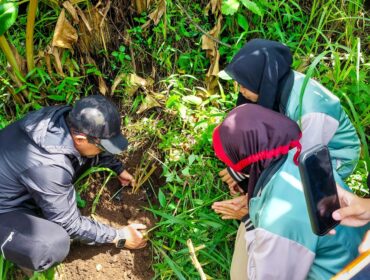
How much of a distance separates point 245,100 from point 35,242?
136 centimetres

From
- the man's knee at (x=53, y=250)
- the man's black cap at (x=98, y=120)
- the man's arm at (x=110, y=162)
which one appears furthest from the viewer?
the man's arm at (x=110, y=162)

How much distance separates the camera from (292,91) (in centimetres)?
224

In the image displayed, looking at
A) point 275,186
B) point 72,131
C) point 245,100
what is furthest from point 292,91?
point 72,131

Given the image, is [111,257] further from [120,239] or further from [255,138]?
[255,138]

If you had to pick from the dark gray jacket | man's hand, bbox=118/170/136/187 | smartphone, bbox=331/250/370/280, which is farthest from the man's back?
smartphone, bbox=331/250/370/280

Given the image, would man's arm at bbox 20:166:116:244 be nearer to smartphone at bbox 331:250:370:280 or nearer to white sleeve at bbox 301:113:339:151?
white sleeve at bbox 301:113:339:151

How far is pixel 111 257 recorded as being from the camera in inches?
95.1

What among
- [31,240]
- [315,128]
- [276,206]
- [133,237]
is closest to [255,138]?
[276,206]

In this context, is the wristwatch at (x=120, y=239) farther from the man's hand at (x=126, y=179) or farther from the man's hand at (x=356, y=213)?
the man's hand at (x=356, y=213)

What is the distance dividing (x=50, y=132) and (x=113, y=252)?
786mm

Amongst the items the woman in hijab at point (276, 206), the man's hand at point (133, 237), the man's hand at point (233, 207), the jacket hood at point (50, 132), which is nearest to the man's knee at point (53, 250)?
the man's hand at point (133, 237)

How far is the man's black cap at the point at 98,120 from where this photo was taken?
206 cm

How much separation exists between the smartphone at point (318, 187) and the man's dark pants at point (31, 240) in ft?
4.31

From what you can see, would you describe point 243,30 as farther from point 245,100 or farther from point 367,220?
point 367,220
